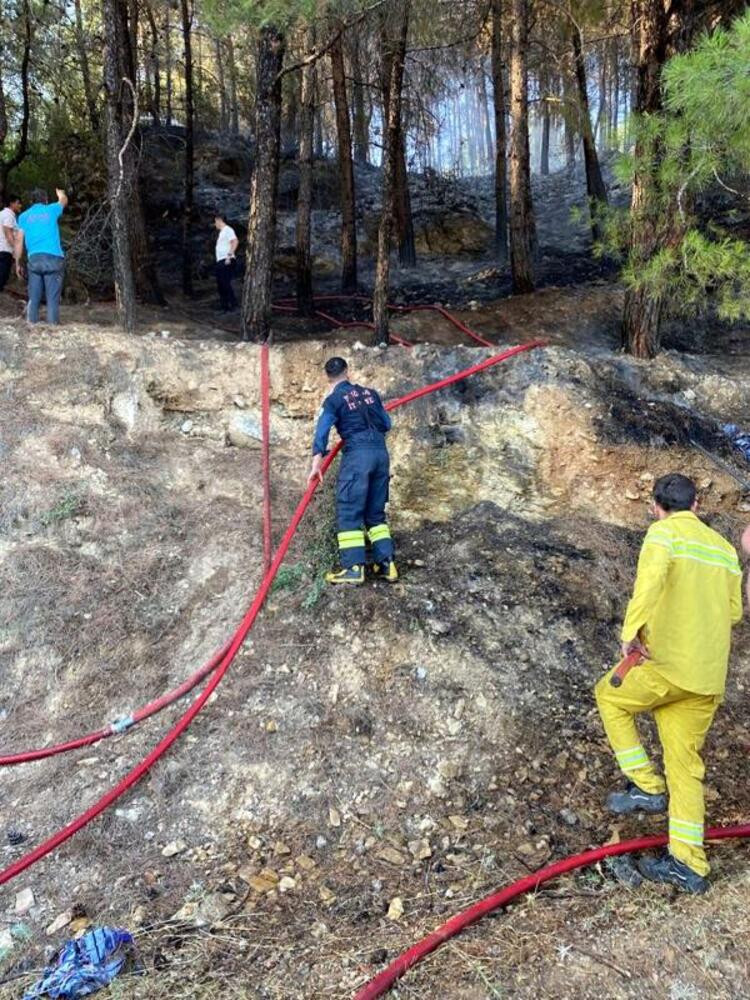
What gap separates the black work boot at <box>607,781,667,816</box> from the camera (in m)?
3.52

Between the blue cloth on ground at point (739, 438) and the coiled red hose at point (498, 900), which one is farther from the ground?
the blue cloth on ground at point (739, 438)

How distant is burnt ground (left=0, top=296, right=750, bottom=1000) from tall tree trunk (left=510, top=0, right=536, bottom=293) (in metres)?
4.14

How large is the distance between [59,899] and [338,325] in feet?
27.2

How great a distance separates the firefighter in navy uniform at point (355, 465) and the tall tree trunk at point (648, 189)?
288cm

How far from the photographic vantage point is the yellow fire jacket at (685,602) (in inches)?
122

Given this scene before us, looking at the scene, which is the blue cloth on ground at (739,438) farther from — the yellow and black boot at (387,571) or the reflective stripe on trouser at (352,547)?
the reflective stripe on trouser at (352,547)

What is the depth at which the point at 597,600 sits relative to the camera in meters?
5.11

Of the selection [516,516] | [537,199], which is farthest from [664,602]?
[537,199]

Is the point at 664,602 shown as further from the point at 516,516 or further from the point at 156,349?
the point at 156,349

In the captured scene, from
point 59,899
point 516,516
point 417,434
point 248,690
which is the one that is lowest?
point 59,899

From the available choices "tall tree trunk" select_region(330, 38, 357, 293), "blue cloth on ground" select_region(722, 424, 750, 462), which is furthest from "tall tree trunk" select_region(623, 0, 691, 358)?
"tall tree trunk" select_region(330, 38, 357, 293)

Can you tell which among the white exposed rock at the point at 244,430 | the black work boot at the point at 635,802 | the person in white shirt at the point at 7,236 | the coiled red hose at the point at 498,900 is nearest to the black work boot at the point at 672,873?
the coiled red hose at the point at 498,900

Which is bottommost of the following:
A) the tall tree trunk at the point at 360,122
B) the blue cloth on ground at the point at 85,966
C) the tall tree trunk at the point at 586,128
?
the blue cloth on ground at the point at 85,966

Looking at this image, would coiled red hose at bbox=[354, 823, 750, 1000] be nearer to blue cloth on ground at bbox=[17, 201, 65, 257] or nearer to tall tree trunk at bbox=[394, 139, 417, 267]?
blue cloth on ground at bbox=[17, 201, 65, 257]
